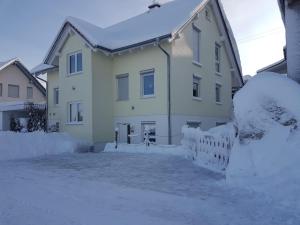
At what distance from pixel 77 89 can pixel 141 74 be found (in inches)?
168

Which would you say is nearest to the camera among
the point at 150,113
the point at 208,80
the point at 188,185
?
the point at 188,185

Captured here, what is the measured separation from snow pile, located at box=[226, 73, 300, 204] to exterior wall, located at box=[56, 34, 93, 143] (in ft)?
39.6

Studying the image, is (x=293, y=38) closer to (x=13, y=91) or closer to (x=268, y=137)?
(x=268, y=137)

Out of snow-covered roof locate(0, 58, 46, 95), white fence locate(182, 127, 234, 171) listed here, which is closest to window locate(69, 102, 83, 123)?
white fence locate(182, 127, 234, 171)

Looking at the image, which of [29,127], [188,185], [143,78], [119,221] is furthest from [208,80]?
[119,221]

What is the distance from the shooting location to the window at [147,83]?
18.7 m

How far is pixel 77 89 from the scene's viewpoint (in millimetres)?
20188

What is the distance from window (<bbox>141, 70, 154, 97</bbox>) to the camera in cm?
1867

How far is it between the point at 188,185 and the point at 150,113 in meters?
10.6

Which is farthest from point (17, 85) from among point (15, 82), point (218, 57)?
point (218, 57)

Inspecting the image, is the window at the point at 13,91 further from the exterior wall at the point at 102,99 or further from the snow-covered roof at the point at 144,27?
the exterior wall at the point at 102,99

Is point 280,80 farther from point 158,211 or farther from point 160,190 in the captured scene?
point 158,211

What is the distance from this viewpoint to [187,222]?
495 centimetres

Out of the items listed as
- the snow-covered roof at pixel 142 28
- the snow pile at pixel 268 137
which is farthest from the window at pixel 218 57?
the snow pile at pixel 268 137
